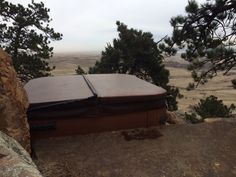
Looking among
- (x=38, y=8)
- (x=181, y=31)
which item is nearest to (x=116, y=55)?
(x=38, y=8)

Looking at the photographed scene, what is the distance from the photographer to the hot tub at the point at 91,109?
4.47m

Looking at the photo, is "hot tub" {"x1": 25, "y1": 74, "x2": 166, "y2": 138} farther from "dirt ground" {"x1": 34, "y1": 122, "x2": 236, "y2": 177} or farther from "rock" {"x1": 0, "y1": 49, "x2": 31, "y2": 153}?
"rock" {"x1": 0, "y1": 49, "x2": 31, "y2": 153}

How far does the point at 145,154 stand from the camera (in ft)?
13.0

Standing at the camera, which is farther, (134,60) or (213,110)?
(134,60)

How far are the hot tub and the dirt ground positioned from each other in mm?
163

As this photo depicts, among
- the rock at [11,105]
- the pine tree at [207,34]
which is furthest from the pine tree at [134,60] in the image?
the rock at [11,105]

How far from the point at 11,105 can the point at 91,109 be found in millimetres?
1513

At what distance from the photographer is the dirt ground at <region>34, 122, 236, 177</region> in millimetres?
3514

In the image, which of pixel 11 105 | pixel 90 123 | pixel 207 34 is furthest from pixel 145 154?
pixel 207 34

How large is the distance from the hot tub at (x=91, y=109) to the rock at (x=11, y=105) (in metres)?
0.84

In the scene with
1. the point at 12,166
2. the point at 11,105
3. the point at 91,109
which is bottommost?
the point at 91,109

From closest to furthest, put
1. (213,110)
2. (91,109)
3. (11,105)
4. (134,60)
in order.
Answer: (11,105) < (91,109) < (213,110) < (134,60)

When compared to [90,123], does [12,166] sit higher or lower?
higher

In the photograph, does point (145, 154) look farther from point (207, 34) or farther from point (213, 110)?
point (213, 110)
